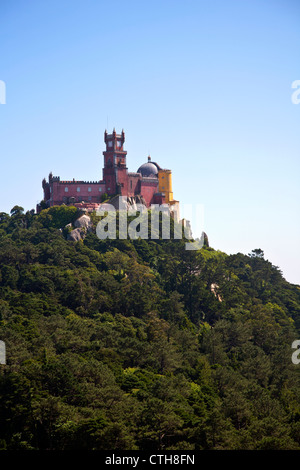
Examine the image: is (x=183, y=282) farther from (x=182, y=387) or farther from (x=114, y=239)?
(x=182, y=387)

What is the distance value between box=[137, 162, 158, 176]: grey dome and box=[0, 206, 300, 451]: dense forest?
15.0 m

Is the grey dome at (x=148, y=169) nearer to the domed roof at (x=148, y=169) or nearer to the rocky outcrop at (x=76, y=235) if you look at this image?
the domed roof at (x=148, y=169)

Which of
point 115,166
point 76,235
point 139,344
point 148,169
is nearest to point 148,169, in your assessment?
point 148,169

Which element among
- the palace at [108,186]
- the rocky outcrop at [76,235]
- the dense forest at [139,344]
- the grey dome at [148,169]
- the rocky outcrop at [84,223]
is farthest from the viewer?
the grey dome at [148,169]

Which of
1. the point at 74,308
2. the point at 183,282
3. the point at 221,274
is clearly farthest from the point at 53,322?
the point at 221,274

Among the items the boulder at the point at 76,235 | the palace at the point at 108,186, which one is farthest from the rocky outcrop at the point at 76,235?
the palace at the point at 108,186

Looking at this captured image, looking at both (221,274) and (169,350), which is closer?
(169,350)

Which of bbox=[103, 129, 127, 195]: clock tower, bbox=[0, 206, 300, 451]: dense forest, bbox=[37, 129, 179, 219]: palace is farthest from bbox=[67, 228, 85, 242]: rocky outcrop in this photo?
bbox=[103, 129, 127, 195]: clock tower

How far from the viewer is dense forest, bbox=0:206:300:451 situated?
49531 mm

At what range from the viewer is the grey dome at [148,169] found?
121188mm

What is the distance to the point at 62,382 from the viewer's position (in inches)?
2087

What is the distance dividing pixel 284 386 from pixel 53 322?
2630 cm

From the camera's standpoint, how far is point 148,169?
399 ft

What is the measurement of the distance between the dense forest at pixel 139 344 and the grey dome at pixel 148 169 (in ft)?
49.2
